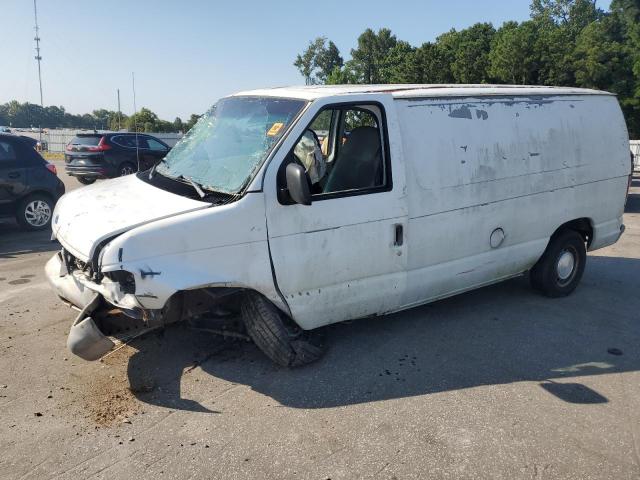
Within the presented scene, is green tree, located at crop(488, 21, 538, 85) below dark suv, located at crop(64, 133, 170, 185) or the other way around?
the other way around

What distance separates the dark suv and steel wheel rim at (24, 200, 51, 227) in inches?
221

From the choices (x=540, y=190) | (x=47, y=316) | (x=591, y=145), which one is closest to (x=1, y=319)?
(x=47, y=316)

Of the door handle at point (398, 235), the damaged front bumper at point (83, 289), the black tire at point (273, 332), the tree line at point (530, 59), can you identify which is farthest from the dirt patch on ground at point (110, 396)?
the tree line at point (530, 59)

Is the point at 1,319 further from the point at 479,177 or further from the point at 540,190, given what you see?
the point at 540,190

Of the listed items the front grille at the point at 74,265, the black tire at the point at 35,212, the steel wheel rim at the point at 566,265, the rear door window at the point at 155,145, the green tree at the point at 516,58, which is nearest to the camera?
the front grille at the point at 74,265

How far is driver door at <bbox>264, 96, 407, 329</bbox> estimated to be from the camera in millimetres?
3920

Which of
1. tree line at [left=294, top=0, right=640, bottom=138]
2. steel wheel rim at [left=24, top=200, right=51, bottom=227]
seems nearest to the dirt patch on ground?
steel wheel rim at [left=24, top=200, right=51, bottom=227]

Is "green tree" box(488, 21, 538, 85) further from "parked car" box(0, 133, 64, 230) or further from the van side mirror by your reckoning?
the van side mirror

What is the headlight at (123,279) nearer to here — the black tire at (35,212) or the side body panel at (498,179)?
the side body panel at (498,179)

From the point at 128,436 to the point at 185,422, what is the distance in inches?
14.0

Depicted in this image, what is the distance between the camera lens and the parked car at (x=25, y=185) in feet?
29.5

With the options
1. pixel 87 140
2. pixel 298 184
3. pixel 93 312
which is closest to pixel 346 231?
pixel 298 184

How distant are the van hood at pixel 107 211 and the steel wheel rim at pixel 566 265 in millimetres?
4099

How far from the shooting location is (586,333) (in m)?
5.11
